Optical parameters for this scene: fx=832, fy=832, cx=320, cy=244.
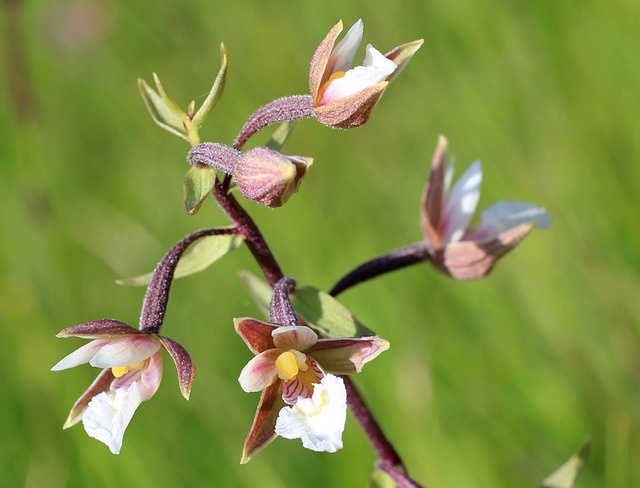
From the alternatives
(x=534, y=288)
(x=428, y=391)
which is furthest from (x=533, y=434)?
(x=534, y=288)

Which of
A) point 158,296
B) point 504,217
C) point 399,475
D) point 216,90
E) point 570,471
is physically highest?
point 216,90

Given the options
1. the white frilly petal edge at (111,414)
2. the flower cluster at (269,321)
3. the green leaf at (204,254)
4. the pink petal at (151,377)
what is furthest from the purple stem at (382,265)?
the white frilly petal edge at (111,414)

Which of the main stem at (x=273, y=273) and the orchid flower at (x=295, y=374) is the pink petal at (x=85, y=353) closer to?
the orchid flower at (x=295, y=374)

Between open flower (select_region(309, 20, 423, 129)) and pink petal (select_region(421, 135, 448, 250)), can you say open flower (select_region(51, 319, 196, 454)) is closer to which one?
open flower (select_region(309, 20, 423, 129))

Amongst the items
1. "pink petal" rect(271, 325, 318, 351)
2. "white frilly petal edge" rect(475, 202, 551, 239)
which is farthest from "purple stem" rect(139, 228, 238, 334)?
"white frilly petal edge" rect(475, 202, 551, 239)

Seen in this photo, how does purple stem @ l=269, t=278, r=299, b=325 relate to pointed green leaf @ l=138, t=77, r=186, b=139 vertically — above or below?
below

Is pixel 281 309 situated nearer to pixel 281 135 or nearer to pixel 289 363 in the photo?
pixel 289 363

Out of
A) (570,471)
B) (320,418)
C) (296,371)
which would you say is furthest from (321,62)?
(570,471)
